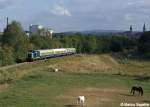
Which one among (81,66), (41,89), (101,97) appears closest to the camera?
(101,97)

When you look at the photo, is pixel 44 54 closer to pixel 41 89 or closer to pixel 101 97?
pixel 41 89

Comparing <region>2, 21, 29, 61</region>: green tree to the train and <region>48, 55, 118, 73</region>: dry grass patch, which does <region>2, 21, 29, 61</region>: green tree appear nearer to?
the train

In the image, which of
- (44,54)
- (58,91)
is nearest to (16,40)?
(44,54)

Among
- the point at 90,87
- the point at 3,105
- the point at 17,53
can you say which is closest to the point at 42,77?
the point at 90,87

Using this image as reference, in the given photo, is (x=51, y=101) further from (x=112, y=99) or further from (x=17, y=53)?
(x=17, y=53)

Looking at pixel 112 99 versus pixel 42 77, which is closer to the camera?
pixel 112 99

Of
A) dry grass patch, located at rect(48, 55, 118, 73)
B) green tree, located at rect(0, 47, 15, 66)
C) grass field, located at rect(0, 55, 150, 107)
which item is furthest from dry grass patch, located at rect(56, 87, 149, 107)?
green tree, located at rect(0, 47, 15, 66)

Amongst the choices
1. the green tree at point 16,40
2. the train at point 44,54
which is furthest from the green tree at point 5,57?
the green tree at point 16,40

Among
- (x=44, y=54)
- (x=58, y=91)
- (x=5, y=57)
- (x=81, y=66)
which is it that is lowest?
(x=81, y=66)

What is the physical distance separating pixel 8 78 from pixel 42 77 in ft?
16.8

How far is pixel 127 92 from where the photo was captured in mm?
45500

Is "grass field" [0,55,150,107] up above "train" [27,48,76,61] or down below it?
below

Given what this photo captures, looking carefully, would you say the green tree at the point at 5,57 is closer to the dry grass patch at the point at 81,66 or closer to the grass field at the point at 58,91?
the dry grass patch at the point at 81,66

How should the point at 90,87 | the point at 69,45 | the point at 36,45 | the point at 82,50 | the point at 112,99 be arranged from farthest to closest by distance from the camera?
the point at 82,50 → the point at 69,45 → the point at 36,45 → the point at 90,87 → the point at 112,99
